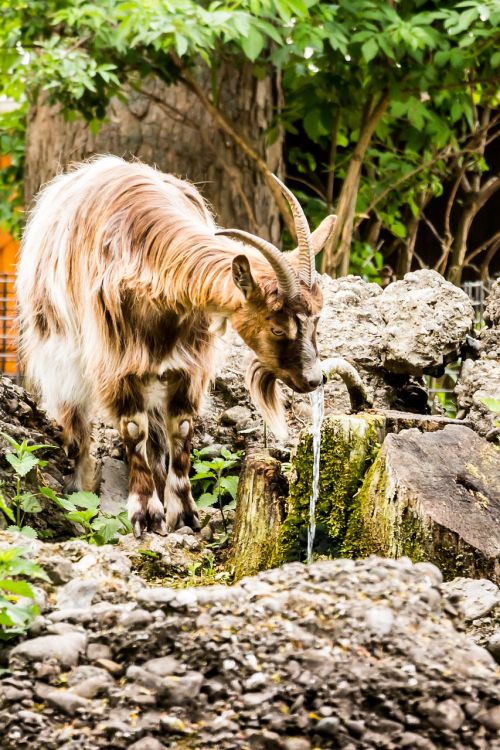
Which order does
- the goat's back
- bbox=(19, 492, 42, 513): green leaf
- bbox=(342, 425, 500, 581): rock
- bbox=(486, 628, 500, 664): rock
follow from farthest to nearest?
the goat's back < bbox=(19, 492, 42, 513): green leaf < bbox=(342, 425, 500, 581): rock < bbox=(486, 628, 500, 664): rock

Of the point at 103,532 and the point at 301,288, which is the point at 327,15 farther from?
the point at 103,532

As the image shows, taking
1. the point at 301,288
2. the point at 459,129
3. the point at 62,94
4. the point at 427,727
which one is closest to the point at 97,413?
the point at 301,288

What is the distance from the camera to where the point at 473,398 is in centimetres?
582

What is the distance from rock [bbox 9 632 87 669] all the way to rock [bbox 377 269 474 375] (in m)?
3.34

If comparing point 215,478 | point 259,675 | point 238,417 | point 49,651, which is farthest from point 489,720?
point 238,417

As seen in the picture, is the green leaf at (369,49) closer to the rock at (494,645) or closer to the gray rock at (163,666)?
the rock at (494,645)

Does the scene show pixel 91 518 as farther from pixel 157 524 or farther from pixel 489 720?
pixel 489 720

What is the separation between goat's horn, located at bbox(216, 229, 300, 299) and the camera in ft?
15.8

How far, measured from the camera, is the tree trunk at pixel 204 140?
901 centimetres

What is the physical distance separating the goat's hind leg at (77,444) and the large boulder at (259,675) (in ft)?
9.75

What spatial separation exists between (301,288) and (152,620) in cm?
198

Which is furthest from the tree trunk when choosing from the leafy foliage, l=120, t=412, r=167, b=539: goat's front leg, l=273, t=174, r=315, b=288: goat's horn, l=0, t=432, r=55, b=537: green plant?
l=0, t=432, r=55, b=537: green plant

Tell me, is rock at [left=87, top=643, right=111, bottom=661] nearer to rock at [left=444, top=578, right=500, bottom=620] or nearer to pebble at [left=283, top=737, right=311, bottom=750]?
pebble at [left=283, top=737, right=311, bottom=750]

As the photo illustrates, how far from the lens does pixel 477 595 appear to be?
13.6 ft
